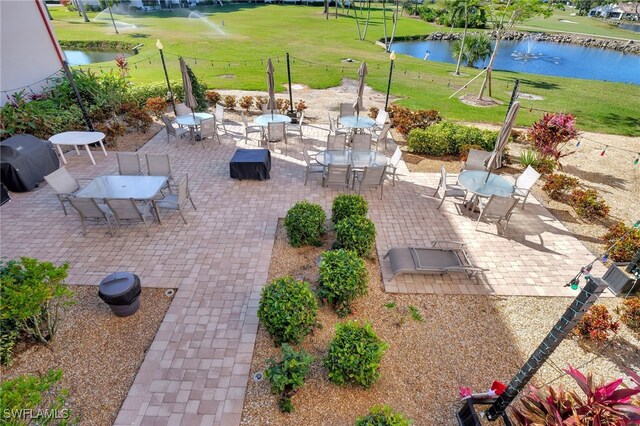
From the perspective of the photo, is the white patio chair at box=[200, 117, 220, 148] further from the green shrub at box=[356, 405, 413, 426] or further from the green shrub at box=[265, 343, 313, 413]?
the green shrub at box=[356, 405, 413, 426]

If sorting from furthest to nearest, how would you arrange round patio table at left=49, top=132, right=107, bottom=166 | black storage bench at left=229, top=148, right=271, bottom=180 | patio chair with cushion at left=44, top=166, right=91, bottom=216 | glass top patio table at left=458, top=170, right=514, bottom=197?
round patio table at left=49, top=132, right=107, bottom=166 < black storage bench at left=229, top=148, right=271, bottom=180 < glass top patio table at left=458, top=170, right=514, bottom=197 < patio chair with cushion at left=44, top=166, right=91, bottom=216

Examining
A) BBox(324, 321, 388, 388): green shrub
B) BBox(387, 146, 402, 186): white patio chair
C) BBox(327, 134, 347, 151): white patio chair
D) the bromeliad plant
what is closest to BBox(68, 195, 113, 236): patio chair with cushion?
BBox(324, 321, 388, 388): green shrub

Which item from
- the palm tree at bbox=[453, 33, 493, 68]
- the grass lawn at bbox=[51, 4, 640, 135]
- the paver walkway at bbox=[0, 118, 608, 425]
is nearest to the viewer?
the paver walkway at bbox=[0, 118, 608, 425]

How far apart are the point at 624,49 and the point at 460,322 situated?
224 feet

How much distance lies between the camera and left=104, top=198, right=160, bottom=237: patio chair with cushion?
7.47 m

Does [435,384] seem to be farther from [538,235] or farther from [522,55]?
[522,55]

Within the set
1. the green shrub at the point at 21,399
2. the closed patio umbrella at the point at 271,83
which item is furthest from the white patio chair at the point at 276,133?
the green shrub at the point at 21,399

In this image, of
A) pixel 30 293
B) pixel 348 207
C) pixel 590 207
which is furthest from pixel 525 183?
pixel 30 293

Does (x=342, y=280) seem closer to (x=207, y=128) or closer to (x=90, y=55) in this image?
(x=207, y=128)

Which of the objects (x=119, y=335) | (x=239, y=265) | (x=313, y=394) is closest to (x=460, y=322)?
(x=313, y=394)

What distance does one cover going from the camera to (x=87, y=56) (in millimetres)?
36094

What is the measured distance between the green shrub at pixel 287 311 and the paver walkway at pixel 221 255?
65 centimetres

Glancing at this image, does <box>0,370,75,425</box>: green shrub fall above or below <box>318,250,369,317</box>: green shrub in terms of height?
above

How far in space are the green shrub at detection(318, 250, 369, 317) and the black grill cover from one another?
31.9ft
